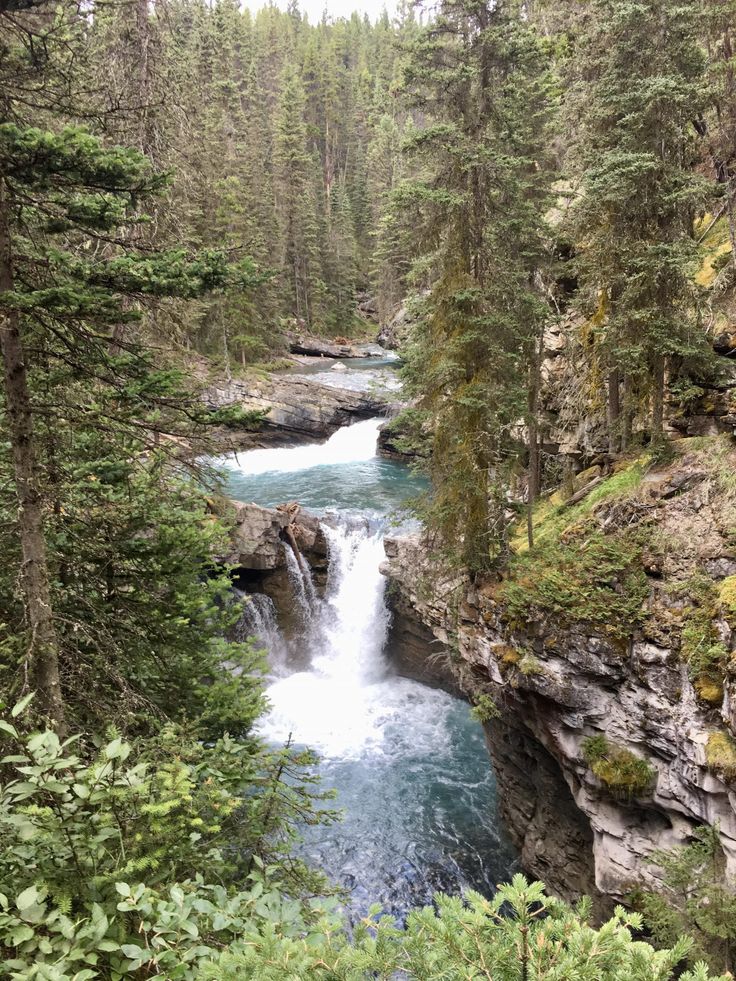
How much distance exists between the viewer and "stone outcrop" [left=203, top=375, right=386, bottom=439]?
32.3 m

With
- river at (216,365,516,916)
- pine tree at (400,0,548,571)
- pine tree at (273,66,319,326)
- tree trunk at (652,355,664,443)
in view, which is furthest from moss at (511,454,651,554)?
pine tree at (273,66,319,326)

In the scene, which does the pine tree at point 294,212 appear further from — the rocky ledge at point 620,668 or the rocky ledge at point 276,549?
the rocky ledge at point 620,668

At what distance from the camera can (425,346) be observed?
37.3ft

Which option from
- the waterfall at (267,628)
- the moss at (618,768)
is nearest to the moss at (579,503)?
the moss at (618,768)

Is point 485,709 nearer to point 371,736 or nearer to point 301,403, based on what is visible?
point 371,736

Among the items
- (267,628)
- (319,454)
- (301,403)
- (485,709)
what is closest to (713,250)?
(485,709)

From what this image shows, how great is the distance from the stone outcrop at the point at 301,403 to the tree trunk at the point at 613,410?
765 inches

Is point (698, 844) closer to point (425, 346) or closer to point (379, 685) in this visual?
point (425, 346)

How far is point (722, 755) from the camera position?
23.3 feet

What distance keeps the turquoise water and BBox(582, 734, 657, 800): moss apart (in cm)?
371

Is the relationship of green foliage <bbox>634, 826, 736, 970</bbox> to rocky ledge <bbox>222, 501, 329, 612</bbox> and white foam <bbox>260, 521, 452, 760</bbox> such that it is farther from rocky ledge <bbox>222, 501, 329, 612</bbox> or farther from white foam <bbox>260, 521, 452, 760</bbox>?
rocky ledge <bbox>222, 501, 329, 612</bbox>

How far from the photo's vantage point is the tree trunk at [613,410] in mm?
12289

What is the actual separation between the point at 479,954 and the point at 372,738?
561 inches

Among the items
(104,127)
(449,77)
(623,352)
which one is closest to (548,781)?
(623,352)
